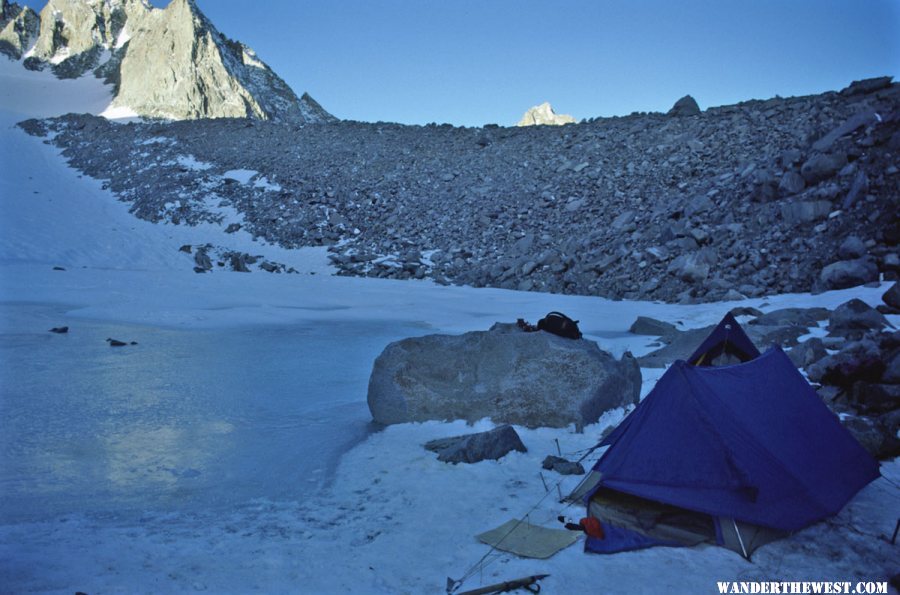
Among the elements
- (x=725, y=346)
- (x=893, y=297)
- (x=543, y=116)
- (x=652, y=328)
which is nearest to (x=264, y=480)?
(x=725, y=346)

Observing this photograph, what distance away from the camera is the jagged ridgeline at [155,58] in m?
51.2

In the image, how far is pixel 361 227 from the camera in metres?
26.6

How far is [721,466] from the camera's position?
448 centimetres

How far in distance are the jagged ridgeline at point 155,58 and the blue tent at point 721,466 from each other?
50957mm

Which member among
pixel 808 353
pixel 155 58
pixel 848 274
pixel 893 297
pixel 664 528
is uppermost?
pixel 155 58

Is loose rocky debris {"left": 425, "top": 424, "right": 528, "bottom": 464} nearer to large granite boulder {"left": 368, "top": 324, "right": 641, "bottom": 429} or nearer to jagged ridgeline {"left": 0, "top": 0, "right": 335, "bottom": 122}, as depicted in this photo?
large granite boulder {"left": 368, "top": 324, "right": 641, "bottom": 429}

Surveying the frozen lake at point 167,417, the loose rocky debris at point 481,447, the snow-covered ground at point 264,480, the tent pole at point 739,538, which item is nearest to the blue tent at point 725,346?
the snow-covered ground at point 264,480

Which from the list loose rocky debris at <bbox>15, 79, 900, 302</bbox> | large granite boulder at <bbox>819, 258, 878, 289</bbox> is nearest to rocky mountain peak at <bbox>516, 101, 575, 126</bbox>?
loose rocky debris at <bbox>15, 79, 900, 302</bbox>

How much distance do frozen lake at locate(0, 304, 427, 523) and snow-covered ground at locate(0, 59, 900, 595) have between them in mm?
28

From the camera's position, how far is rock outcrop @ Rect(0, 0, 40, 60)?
220ft

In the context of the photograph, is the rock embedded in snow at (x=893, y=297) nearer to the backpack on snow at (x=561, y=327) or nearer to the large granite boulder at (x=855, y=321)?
the large granite boulder at (x=855, y=321)

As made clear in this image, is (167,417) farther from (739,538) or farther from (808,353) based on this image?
(808,353)

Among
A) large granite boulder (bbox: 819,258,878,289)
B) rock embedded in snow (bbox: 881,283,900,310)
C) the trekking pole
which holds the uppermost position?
large granite boulder (bbox: 819,258,878,289)

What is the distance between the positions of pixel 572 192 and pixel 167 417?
20.6 m
